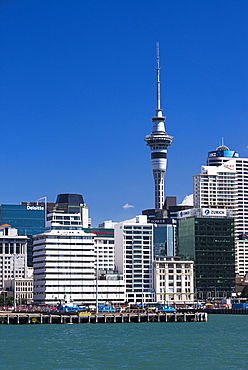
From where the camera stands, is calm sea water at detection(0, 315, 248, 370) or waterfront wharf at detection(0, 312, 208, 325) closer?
calm sea water at detection(0, 315, 248, 370)

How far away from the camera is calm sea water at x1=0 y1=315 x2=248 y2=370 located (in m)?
86.9

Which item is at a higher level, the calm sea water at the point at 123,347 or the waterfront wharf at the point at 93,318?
the waterfront wharf at the point at 93,318

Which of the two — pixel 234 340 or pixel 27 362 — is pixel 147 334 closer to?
pixel 234 340

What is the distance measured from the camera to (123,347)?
105688 mm

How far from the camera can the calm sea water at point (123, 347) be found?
8694cm

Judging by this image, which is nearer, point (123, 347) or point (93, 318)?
point (123, 347)

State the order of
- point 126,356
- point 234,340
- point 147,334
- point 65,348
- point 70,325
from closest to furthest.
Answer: point 126,356, point 65,348, point 234,340, point 147,334, point 70,325

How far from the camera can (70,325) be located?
160 m

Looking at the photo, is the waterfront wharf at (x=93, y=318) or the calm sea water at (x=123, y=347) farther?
the waterfront wharf at (x=93, y=318)

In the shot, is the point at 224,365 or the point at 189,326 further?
the point at 189,326

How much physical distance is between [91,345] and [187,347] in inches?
517

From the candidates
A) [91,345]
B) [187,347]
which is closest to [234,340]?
[187,347]

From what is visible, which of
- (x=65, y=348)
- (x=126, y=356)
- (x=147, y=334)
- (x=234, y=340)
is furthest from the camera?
(x=147, y=334)

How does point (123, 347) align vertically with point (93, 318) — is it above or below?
below
